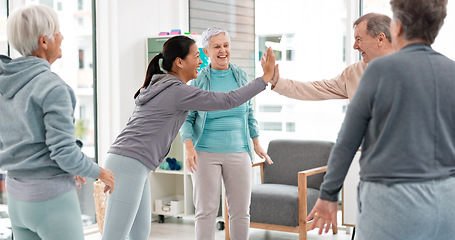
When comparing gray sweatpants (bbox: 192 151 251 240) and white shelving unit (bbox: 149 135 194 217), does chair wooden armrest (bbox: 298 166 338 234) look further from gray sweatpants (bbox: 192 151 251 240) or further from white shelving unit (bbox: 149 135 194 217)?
white shelving unit (bbox: 149 135 194 217)

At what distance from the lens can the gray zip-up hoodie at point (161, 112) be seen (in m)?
2.55

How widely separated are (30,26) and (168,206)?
3.47 metres

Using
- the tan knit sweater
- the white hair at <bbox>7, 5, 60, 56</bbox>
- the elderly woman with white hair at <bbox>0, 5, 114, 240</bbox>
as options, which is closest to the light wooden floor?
the tan knit sweater

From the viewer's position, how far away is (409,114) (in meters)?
1.56

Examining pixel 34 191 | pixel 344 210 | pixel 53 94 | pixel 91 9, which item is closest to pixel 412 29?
pixel 53 94

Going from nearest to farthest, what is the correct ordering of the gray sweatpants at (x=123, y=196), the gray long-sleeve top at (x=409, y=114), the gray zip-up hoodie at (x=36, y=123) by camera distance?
the gray long-sleeve top at (x=409, y=114), the gray zip-up hoodie at (x=36, y=123), the gray sweatpants at (x=123, y=196)

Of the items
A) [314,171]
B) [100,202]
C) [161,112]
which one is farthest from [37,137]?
[314,171]

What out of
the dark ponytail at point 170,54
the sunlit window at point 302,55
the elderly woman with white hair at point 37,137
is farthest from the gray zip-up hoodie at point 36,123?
the sunlit window at point 302,55

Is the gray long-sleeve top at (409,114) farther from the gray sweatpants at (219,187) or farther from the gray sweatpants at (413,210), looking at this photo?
the gray sweatpants at (219,187)

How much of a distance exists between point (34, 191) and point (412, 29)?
1.34 meters

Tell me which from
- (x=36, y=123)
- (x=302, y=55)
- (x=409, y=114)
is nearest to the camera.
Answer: (x=409, y=114)

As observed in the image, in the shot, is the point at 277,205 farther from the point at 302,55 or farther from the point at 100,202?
the point at 302,55

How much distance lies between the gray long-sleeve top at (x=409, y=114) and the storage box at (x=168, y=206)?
3710mm

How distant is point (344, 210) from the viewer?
4570mm
